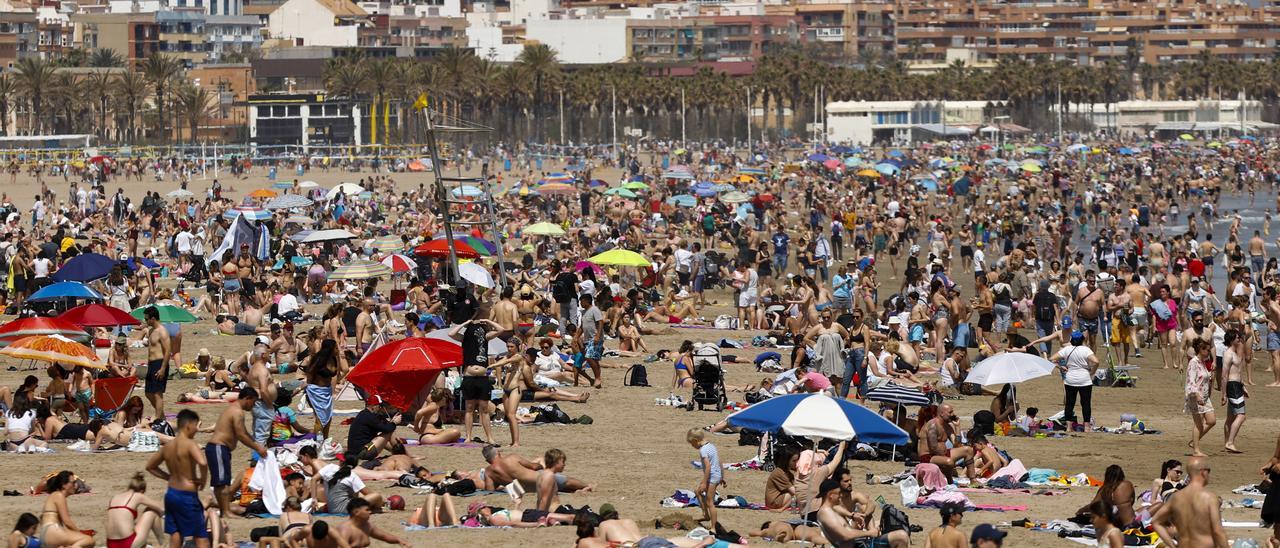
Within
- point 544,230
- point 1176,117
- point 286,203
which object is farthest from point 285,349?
point 1176,117

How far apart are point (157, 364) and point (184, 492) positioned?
17.2 ft

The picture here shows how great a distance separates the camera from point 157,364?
51.8ft

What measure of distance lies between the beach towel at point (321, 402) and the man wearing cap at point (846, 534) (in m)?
4.88

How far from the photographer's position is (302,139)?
9206cm

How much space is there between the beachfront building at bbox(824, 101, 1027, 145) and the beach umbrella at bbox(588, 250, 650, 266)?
3340 inches

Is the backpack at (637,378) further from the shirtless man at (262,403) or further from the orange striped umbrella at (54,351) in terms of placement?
the orange striped umbrella at (54,351)

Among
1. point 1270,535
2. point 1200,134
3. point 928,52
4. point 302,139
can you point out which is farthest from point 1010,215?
point 928,52

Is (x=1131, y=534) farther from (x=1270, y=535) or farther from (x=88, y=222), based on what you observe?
(x=88, y=222)

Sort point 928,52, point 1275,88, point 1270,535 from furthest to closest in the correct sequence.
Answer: point 928,52 → point 1275,88 → point 1270,535

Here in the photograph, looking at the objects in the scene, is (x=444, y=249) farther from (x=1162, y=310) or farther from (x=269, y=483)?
(x=269, y=483)

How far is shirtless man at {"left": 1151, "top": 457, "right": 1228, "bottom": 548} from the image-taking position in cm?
1045

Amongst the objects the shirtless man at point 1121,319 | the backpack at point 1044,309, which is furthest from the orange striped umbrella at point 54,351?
the shirtless man at point 1121,319

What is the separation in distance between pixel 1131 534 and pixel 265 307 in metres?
14.9

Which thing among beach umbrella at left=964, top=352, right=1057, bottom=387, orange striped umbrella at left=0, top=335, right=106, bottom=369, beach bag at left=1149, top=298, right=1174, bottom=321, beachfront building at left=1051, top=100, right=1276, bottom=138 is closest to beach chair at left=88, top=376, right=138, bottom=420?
orange striped umbrella at left=0, top=335, right=106, bottom=369
